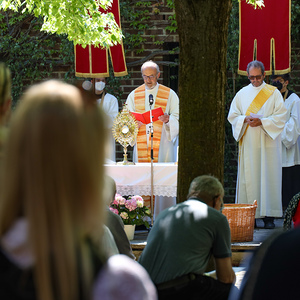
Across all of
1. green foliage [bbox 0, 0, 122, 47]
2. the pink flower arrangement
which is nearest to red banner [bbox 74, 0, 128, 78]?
the pink flower arrangement

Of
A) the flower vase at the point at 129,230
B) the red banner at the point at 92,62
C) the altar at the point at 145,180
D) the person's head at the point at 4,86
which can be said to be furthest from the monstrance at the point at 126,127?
the person's head at the point at 4,86

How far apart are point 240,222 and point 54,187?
6258 millimetres

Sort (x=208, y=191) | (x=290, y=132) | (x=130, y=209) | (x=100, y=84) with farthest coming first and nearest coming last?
(x=100, y=84) < (x=290, y=132) < (x=130, y=209) < (x=208, y=191)

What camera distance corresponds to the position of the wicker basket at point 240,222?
7.36 m

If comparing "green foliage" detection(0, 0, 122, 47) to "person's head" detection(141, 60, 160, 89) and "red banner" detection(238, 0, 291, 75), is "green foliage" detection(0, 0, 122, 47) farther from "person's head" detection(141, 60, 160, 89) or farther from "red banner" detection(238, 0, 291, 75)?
"red banner" detection(238, 0, 291, 75)

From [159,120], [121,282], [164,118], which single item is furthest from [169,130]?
[121,282]

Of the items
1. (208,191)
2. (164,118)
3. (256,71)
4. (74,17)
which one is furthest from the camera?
(256,71)

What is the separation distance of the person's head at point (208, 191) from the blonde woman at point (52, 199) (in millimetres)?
2982

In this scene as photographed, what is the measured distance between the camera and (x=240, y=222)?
24.3 ft

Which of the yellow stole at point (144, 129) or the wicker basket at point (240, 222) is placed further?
the yellow stole at point (144, 129)

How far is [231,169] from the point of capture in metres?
11.4

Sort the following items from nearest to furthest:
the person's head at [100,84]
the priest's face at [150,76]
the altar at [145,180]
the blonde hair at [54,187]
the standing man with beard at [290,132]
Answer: the blonde hair at [54,187]
the altar at [145,180]
the priest's face at [150,76]
the standing man with beard at [290,132]
the person's head at [100,84]

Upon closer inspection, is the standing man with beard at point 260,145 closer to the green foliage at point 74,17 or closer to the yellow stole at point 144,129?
the yellow stole at point 144,129

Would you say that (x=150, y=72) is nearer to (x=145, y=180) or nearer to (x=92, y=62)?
(x=92, y=62)
